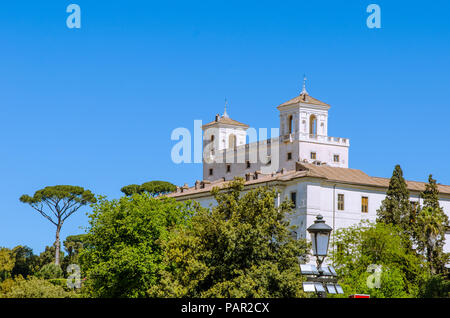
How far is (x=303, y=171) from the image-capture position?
3282 inches

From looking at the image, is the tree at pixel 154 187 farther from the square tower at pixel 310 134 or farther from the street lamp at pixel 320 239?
the street lamp at pixel 320 239

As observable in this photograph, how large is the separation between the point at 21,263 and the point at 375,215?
60420 millimetres

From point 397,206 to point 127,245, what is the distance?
28552 mm

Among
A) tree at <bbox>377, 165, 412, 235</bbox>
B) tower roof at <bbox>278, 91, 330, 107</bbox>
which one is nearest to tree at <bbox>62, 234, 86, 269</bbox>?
tower roof at <bbox>278, 91, 330, 107</bbox>

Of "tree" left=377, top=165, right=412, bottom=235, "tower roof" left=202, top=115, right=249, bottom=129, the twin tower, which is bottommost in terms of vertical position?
"tree" left=377, top=165, right=412, bottom=235

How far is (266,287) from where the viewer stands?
35.1 m

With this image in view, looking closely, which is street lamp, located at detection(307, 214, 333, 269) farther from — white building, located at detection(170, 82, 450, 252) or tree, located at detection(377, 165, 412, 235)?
white building, located at detection(170, 82, 450, 252)

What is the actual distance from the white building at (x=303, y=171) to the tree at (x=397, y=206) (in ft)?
12.9

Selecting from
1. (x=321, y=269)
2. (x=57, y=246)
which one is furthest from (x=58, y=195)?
(x=321, y=269)

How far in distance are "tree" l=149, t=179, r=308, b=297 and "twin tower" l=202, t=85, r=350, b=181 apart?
195 ft

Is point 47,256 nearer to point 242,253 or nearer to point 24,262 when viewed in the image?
point 24,262

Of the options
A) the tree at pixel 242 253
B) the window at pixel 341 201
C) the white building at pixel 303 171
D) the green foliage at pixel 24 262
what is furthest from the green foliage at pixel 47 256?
the tree at pixel 242 253

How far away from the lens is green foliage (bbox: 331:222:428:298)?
63.2 meters
